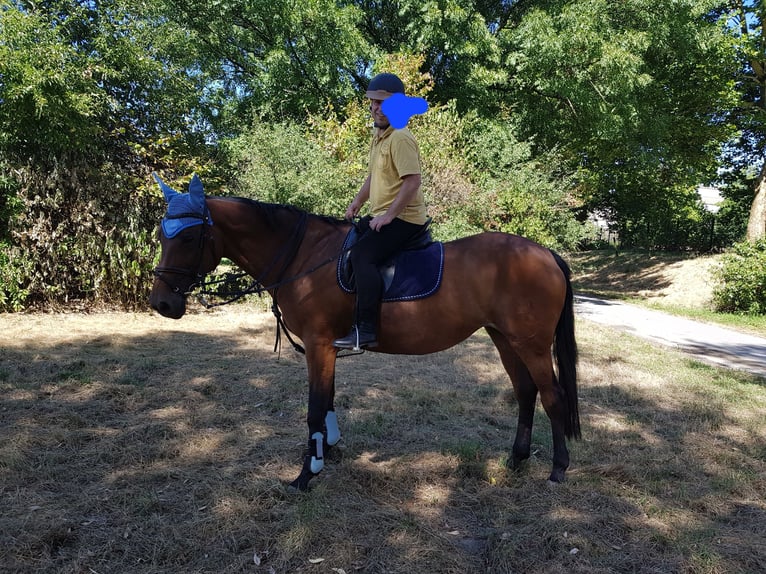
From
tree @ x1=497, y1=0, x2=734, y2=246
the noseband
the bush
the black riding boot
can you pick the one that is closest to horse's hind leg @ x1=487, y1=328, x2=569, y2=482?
the black riding boot

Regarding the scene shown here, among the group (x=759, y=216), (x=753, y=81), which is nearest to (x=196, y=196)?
(x=759, y=216)

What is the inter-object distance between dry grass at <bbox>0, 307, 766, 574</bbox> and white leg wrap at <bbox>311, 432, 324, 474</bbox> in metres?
0.13

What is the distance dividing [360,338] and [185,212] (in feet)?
5.30

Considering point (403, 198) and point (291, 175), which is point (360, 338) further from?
point (291, 175)

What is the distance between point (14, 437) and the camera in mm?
4406

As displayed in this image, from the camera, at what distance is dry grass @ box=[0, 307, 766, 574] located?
304cm

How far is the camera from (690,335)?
1140 centimetres

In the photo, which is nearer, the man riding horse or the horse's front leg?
the man riding horse

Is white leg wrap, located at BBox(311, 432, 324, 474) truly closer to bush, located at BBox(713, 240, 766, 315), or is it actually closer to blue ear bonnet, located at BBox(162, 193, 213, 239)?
blue ear bonnet, located at BBox(162, 193, 213, 239)

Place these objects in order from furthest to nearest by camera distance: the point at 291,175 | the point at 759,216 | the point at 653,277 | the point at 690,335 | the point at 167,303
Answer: the point at 653,277 < the point at 759,216 < the point at 291,175 < the point at 690,335 < the point at 167,303

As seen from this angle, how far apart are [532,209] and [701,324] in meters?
5.38

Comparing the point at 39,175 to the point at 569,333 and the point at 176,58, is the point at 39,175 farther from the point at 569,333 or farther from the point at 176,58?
the point at 569,333

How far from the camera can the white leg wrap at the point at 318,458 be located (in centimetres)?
387

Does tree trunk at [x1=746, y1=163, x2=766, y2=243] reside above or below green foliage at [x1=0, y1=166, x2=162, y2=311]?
above
